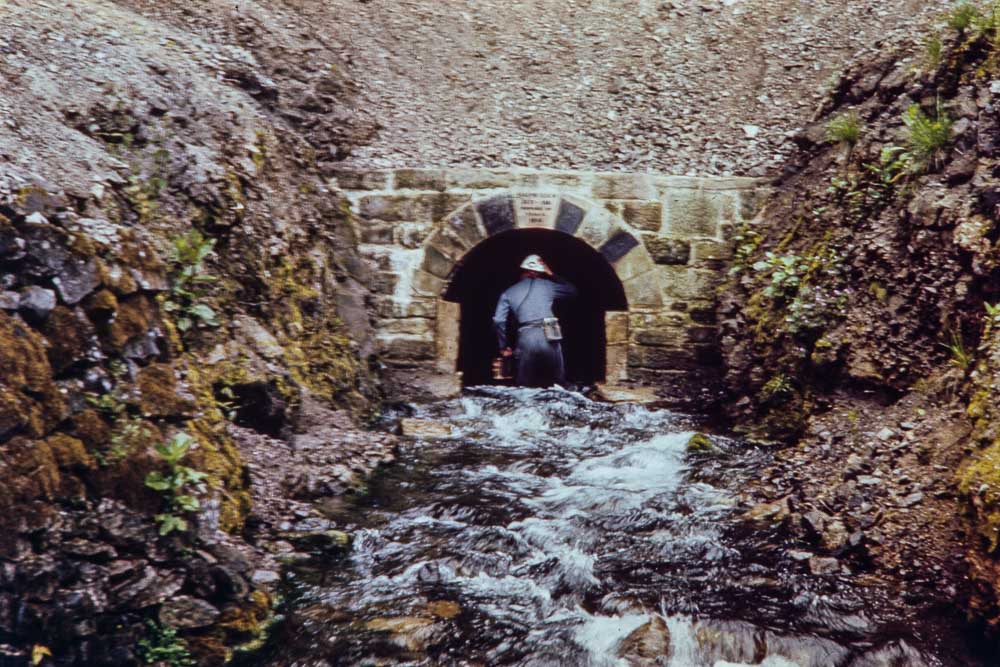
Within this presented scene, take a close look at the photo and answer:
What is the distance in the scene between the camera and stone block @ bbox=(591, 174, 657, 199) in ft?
26.0

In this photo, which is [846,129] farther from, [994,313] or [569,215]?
[994,313]

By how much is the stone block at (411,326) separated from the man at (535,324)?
1.06m

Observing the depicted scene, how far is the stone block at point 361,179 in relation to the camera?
26.3 ft

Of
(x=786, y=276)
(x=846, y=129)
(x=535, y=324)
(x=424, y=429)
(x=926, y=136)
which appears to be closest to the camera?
(x=926, y=136)

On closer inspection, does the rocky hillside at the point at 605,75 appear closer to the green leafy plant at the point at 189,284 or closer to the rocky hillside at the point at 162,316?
the rocky hillside at the point at 162,316

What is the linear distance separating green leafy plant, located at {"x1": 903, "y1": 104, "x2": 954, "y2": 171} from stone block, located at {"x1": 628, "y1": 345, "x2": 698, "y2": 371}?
104 inches

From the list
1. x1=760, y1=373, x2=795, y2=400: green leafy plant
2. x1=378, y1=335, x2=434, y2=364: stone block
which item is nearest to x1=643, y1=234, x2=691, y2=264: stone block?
x1=760, y1=373, x2=795, y2=400: green leafy plant

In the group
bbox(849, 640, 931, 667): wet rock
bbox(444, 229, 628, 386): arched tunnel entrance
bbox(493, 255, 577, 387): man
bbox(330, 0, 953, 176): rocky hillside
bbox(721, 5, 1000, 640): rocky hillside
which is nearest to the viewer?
bbox(849, 640, 931, 667): wet rock

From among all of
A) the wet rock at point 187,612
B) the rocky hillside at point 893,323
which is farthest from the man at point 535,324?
the wet rock at point 187,612

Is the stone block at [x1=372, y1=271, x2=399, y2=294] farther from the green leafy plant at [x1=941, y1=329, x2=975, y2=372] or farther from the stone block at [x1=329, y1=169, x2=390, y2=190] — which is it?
the green leafy plant at [x1=941, y1=329, x2=975, y2=372]

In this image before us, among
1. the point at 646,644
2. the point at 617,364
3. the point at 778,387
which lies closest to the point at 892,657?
the point at 646,644

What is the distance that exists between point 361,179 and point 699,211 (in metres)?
3.08

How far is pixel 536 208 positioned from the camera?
7910mm

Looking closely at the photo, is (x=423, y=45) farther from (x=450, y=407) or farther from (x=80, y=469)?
(x=80, y=469)
